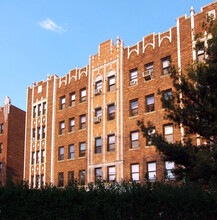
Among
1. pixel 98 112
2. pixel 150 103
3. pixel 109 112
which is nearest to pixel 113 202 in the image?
pixel 150 103

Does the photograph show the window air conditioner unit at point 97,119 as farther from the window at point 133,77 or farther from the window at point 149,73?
the window at point 149,73

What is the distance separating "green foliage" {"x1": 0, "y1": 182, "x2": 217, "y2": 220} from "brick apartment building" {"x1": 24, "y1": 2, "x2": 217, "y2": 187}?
15599 millimetres

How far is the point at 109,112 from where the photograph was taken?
3778cm

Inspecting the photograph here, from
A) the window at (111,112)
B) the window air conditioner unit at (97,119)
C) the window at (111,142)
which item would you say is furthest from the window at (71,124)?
the window at (111,142)

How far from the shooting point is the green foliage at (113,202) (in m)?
14.4

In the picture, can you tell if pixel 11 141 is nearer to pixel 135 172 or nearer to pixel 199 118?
pixel 135 172

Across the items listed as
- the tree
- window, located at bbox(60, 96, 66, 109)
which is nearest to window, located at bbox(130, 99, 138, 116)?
window, located at bbox(60, 96, 66, 109)

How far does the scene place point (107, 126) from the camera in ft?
122

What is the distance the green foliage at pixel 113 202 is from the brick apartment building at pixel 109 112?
51.2ft

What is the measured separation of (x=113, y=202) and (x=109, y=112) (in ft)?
72.8

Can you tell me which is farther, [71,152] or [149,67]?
[71,152]

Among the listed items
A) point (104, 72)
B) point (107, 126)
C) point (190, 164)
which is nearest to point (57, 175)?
point (107, 126)

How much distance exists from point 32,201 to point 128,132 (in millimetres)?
19072

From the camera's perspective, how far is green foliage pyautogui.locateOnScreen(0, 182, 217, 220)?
14.4 meters
